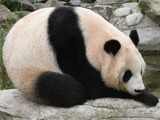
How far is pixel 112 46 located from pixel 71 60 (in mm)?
436

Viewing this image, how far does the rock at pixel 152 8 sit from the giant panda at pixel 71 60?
581 centimetres

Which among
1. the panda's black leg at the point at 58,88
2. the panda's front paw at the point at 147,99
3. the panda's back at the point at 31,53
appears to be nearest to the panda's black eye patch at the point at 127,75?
the panda's front paw at the point at 147,99

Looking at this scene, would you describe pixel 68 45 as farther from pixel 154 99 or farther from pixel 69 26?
pixel 154 99

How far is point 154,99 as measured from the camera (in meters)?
4.66

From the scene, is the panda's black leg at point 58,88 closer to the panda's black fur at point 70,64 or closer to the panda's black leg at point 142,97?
the panda's black fur at point 70,64

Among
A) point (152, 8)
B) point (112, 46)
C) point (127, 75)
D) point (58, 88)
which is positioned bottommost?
point (152, 8)

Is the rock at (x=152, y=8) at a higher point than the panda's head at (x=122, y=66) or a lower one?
lower

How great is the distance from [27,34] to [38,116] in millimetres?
795

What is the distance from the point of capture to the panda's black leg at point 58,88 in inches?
178

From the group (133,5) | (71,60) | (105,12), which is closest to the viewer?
(71,60)

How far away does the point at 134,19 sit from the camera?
35.8 ft

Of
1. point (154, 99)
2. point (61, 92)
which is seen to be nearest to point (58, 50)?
point (61, 92)

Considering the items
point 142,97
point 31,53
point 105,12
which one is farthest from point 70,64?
point 105,12

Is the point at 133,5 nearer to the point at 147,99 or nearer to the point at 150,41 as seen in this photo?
the point at 150,41
